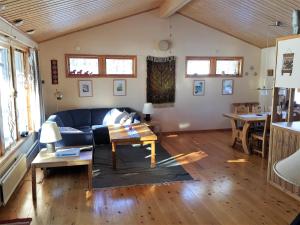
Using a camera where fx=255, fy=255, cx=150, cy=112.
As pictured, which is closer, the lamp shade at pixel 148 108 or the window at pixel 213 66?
the lamp shade at pixel 148 108

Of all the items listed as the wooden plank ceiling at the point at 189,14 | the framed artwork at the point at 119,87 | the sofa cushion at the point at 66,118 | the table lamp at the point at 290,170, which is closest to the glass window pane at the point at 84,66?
the framed artwork at the point at 119,87

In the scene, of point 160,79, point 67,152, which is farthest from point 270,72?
point 67,152

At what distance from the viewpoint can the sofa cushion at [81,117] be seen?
6.21 metres

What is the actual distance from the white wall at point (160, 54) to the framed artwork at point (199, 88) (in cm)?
13

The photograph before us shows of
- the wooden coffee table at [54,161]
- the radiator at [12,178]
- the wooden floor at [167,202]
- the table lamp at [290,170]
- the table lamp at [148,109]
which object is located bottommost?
the wooden floor at [167,202]

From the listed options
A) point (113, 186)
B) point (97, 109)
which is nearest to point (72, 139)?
point (113, 186)

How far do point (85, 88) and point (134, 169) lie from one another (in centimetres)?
294

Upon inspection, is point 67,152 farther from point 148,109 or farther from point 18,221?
point 148,109

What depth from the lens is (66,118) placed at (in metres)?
6.03

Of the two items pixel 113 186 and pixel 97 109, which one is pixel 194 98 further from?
pixel 113 186

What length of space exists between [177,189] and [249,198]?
0.99 m

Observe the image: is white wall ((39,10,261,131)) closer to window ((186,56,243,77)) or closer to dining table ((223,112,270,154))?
window ((186,56,243,77))

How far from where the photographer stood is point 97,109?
21.4ft

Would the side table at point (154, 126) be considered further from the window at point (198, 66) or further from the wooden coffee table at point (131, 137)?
the window at point (198, 66)
